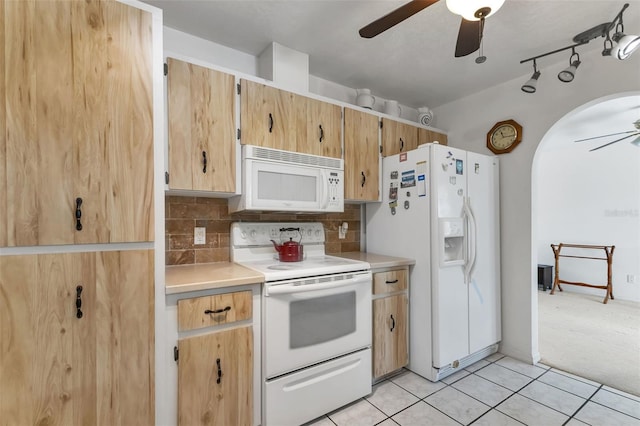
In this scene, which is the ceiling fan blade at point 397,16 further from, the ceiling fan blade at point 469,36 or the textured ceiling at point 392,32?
the textured ceiling at point 392,32

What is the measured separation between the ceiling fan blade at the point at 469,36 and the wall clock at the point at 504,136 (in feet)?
4.78

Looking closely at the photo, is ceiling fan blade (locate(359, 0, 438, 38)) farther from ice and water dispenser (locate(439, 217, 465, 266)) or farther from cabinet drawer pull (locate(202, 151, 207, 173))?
ice and water dispenser (locate(439, 217, 465, 266))

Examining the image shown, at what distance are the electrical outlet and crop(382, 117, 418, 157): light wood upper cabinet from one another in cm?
167

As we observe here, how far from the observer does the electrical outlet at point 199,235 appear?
218 cm

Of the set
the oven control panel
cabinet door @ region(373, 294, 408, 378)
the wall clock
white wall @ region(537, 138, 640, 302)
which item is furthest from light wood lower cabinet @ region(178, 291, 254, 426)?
white wall @ region(537, 138, 640, 302)

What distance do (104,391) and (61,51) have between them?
147 cm

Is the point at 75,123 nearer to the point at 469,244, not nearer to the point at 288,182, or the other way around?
the point at 288,182

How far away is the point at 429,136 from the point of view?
3182 mm


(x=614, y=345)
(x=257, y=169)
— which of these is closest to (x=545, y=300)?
(x=614, y=345)

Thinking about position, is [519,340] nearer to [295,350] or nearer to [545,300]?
[295,350]

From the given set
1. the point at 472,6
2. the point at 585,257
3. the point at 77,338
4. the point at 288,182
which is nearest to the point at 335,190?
the point at 288,182

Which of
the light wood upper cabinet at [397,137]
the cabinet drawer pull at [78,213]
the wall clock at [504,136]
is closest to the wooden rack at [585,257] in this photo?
the wall clock at [504,136]

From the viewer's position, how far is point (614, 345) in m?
2.99

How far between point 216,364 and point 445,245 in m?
1.90
